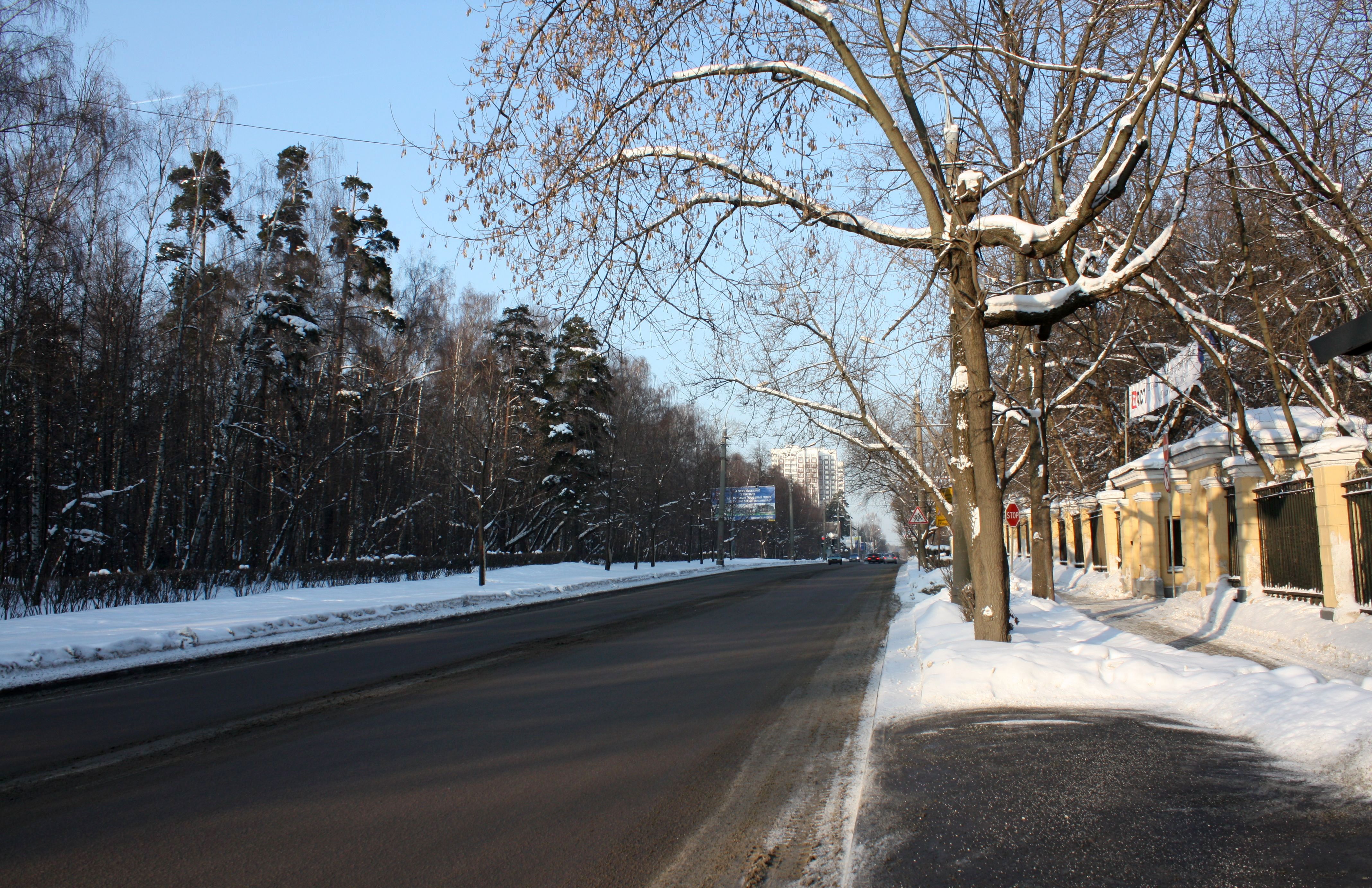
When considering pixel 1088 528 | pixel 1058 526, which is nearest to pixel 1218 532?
pixel 1088 528

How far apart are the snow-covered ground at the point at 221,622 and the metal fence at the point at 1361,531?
54.5ft

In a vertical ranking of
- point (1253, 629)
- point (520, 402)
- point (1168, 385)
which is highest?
point (520, 402)

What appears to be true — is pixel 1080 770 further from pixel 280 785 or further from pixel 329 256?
pixel 329 256

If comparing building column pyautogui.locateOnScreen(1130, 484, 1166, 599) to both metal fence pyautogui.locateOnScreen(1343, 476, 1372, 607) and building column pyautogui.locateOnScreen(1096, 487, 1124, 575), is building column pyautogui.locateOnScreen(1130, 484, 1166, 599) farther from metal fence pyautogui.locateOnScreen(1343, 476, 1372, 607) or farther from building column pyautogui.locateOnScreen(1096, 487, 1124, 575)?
metal fence pyautogui.locateOnScreen(1343, 476, 1372, 607)

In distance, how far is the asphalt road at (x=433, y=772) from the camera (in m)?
4.17

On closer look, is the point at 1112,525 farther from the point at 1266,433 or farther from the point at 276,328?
the point at 276,328

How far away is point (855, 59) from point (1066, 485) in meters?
38.7

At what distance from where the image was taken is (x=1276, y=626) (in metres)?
14.0

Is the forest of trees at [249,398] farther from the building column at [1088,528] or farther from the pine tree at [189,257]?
the building column at [1088,528]

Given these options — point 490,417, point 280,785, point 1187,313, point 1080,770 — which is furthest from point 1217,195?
point 490,417

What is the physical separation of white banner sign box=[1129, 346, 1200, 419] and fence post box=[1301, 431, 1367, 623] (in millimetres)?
4755

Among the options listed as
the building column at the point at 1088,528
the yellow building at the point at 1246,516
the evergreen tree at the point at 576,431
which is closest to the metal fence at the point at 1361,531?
the yellow building at the point at 1246,516

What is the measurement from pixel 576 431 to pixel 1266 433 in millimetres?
34047

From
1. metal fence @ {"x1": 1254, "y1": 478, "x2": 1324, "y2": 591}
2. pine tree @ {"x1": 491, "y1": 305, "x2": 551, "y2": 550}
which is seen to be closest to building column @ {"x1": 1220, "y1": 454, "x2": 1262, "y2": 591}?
metal fence @ {"x1": 1254, "y1": 478, "x2": 1324, "y2": 591}
